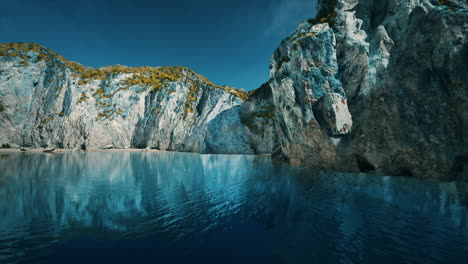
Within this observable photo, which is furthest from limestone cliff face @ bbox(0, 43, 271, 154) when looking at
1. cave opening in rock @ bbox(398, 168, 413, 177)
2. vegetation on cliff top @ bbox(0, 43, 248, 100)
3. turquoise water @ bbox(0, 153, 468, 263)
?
turquoise water @ bbox(0, 153, 468, 263)

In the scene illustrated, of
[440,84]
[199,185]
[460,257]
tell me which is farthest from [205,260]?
[440,84]

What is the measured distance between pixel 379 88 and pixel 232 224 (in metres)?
27.5

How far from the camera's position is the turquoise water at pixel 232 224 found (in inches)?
333

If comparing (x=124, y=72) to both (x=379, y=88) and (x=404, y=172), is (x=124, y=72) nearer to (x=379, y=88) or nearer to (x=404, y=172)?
(x=379, y=88)

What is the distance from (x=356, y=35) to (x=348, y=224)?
3256cm

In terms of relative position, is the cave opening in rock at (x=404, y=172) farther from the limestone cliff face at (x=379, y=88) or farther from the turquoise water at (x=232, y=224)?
the turquoise water at (x=232, y=224)

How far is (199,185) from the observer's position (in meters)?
22.1

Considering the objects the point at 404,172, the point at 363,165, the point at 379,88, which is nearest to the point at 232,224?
the point at 404,172

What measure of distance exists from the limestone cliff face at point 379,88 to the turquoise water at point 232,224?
5835mm

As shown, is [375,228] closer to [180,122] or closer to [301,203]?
[301,203]

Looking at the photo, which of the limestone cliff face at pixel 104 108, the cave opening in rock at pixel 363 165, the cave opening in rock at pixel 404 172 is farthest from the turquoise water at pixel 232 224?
the limestone cliff face at pixel 104 108

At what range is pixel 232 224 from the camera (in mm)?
11984

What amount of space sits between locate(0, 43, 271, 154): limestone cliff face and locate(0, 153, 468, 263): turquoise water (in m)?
62.5

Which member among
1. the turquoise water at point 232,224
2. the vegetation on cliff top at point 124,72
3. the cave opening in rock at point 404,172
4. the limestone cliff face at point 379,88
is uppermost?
the vegetation on cliff top at point 124,72
